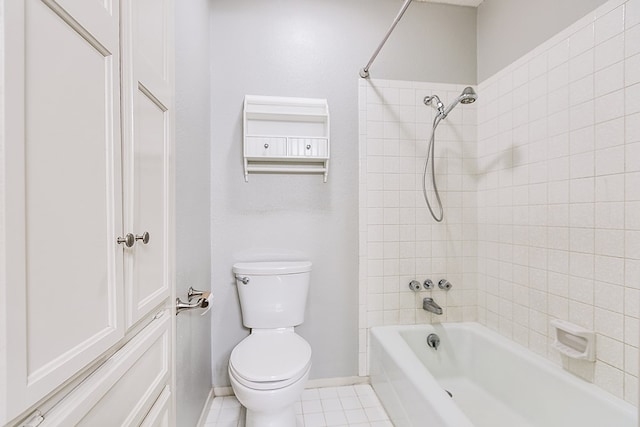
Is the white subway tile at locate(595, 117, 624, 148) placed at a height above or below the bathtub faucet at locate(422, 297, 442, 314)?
above

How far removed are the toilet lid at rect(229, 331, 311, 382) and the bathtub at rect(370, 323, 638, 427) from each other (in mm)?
489

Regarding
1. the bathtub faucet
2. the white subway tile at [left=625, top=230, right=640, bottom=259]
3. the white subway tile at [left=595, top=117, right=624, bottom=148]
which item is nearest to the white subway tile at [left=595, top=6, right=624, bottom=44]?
the white subway tile at [left=595, top=117, right=624, bottom=148]

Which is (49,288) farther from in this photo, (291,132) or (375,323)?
(375,323)

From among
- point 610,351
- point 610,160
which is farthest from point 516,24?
point 610,351

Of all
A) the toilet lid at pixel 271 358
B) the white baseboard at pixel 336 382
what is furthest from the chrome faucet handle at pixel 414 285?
the toilet lid at pixel 271 358

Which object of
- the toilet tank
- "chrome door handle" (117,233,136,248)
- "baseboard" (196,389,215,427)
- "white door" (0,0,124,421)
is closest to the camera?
"white door" (0,0,124,421)

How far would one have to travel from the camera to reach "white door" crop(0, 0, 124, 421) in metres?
0.36

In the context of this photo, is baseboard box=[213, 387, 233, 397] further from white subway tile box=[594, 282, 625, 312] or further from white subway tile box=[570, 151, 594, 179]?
white subway tile box=[570, 151, 594, 179]

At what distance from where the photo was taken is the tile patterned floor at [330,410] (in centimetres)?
148

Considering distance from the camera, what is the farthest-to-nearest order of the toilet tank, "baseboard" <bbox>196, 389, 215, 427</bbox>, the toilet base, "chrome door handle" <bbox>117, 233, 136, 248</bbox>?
the toilet tank → "baseboard" <bbox>196, 389, 215, 427</bbox> → the toilet base → "chrome door handle" <bbox>117, 233, 136, 248</bbox>

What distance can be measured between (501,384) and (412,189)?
3.84 feet

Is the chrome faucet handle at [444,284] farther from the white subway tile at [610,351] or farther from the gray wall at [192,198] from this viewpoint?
the gray wall at [192,198]

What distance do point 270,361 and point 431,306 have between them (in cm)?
104

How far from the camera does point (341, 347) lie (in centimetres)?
181
